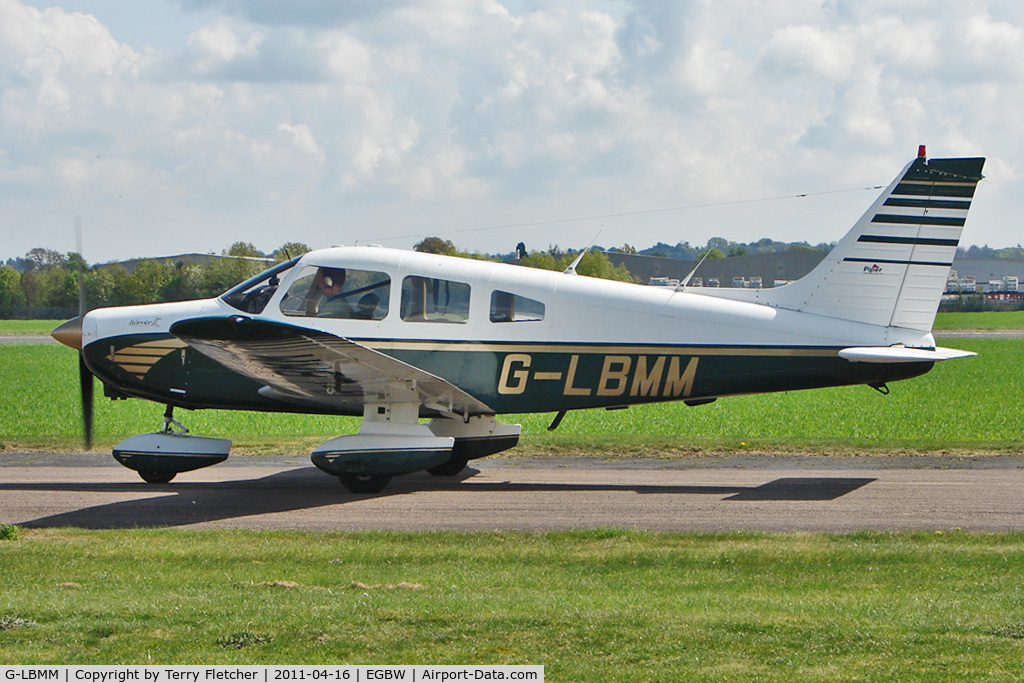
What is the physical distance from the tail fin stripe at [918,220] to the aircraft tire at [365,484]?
6.64m

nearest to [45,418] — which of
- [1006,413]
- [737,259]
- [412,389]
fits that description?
[412,389]

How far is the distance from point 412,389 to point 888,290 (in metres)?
5.73

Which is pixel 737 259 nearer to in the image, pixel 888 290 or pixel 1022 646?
pixel 888 290

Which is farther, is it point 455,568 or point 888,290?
point 888,290

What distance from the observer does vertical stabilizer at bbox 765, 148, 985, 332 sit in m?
11.9

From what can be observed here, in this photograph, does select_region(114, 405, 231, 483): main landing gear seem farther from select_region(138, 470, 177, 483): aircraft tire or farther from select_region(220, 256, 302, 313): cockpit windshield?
select_region(220, 256, 302, 313): cockpit windshield

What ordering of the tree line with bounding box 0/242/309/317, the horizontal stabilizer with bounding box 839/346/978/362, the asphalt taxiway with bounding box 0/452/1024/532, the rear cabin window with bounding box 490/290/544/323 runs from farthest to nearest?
the tree line with bounding box 0/242/309/317, the rear cabin window with bounding box 490/290/544/323, the horizontal stabilizer with bounding box 839/346/978/362, the asphalt taxiway with bounding box 0/452/1024/532

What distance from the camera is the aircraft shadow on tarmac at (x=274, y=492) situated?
Result: 1066 cm

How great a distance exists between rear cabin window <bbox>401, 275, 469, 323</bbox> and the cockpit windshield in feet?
4.82

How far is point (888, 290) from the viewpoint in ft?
39.4

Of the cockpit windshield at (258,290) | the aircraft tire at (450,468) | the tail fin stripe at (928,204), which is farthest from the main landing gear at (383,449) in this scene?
the tail fin stripe at (928,204)

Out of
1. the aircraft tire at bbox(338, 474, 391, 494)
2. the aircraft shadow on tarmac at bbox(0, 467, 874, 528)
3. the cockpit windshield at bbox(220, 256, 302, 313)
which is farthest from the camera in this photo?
the cockpit windshield at bbox(220, 256, 302, 313)

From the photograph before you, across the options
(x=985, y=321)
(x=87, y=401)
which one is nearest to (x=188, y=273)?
(x=87, y=401)

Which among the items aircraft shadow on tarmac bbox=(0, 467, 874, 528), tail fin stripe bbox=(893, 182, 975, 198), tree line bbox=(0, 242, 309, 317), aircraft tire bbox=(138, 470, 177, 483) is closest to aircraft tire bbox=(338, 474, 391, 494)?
aircraft shadow on tarmac bbox=(0, 467, 874, 528)
